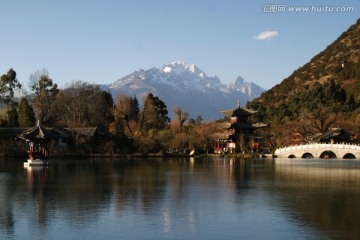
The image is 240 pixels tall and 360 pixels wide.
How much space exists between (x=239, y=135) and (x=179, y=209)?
80.5 m

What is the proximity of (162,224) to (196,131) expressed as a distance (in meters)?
78.0

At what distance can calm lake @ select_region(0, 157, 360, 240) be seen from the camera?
2025cm

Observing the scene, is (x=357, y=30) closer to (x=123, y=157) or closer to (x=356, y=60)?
(x=356, y=60)

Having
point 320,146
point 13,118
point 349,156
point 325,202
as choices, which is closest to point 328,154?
point 349,156

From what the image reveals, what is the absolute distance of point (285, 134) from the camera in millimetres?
104688

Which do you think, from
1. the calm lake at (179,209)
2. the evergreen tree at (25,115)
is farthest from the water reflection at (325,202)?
the evergreen tree at (25,115)

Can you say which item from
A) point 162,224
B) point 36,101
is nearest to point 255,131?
point 36,101

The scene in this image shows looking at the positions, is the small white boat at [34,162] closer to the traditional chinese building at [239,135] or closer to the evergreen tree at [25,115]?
the evergreen tree at [25,115]

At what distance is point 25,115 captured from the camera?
92.9 meters

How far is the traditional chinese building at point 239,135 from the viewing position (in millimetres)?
102375

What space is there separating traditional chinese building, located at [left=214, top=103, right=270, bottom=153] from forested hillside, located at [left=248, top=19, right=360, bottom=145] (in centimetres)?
309

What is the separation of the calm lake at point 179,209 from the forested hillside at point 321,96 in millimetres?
69005

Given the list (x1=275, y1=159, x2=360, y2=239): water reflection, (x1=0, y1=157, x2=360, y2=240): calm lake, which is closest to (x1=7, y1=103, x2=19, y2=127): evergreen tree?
(x1=0, y1=157, x2=360, y2=240): calm lake

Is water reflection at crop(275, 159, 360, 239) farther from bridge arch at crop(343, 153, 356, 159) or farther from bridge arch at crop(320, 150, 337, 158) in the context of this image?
bridge arch at crop(320, 150, 337, 158)
